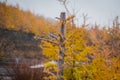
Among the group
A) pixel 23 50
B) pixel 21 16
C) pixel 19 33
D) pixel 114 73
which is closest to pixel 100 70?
pixel 114 73

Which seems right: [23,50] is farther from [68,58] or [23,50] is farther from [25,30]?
[68,58]

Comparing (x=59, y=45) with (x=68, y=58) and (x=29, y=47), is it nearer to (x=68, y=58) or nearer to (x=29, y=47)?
(x=68, y=58)

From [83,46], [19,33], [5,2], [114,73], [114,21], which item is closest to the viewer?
[114,73]

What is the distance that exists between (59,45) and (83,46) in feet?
8.58

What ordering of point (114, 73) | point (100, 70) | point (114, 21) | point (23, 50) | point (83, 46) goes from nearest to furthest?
point (114, 73) < point (100, 70) < point (83, 46) < point (114, 21) < point (23, 50)

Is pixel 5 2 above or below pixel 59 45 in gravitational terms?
above

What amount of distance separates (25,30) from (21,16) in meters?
3.86

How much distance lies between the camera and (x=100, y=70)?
427 inches

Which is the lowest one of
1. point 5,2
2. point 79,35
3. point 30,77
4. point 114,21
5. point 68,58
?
point 30,77

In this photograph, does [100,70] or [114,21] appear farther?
[114,21]

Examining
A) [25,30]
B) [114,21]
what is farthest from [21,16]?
[114,21]

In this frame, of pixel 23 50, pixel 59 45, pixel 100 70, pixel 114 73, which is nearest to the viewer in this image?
pixel 59 45

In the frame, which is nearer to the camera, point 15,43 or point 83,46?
point 83,46

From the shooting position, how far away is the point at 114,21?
1784 inches
